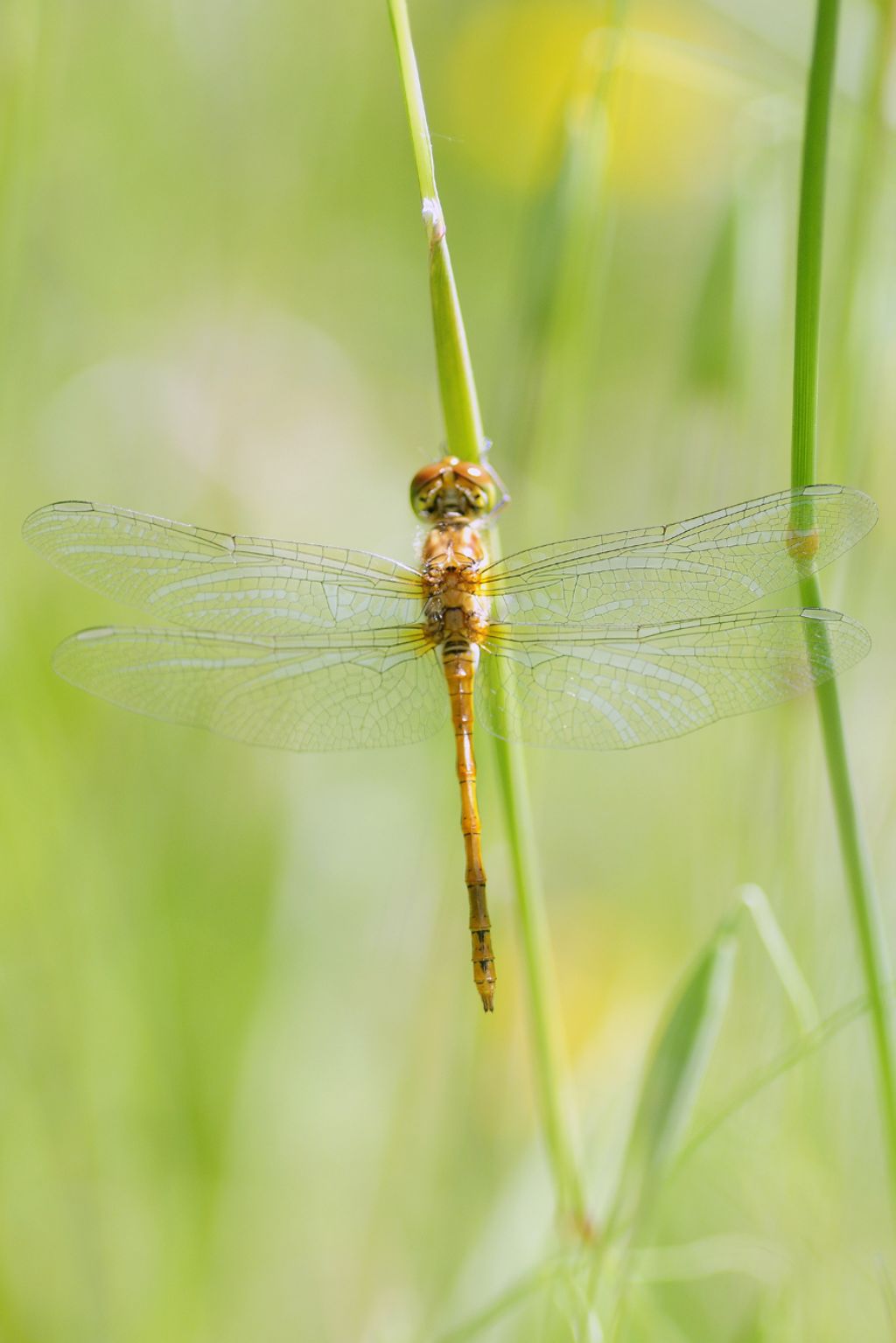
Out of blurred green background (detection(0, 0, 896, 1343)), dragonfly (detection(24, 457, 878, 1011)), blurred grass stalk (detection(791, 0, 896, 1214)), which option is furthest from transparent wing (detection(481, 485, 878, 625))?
blurred grass stalk (detection(791, 0, 896, 1214))

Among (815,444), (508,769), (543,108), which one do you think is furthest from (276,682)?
(543,108)

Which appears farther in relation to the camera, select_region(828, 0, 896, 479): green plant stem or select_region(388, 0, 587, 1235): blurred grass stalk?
select_region(828, 0, 896, 479): green plant stem

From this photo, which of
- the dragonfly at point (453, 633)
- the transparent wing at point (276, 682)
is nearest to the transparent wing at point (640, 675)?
the dragonfly at point (453, 633)

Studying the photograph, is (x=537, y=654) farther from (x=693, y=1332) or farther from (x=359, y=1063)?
(x=693, y=1332)

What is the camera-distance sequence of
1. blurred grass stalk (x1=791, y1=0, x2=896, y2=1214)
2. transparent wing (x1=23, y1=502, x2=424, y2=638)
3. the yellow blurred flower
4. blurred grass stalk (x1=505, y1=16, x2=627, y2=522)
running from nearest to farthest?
1. blurred grass stalk (x1=791, y1=0, x2=896, y2=1214)
2. blurred grass stalk (x1=505, y1=16, x2=627, y2=522)
3. transparent wing (x1=23, y1=502, x2=424, y2=638)
4. the yellow blurred flower

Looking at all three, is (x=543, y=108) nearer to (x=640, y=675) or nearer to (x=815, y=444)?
(x=640, y=675)

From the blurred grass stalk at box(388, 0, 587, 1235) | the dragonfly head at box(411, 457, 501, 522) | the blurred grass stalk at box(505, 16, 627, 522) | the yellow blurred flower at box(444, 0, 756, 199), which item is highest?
the yellow blurred flower at box(444, 0, 756, 199)

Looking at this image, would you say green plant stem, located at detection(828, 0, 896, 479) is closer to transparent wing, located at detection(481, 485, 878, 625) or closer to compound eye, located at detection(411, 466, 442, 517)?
transparent wing, located at detection(481, 485, 878, 625)
